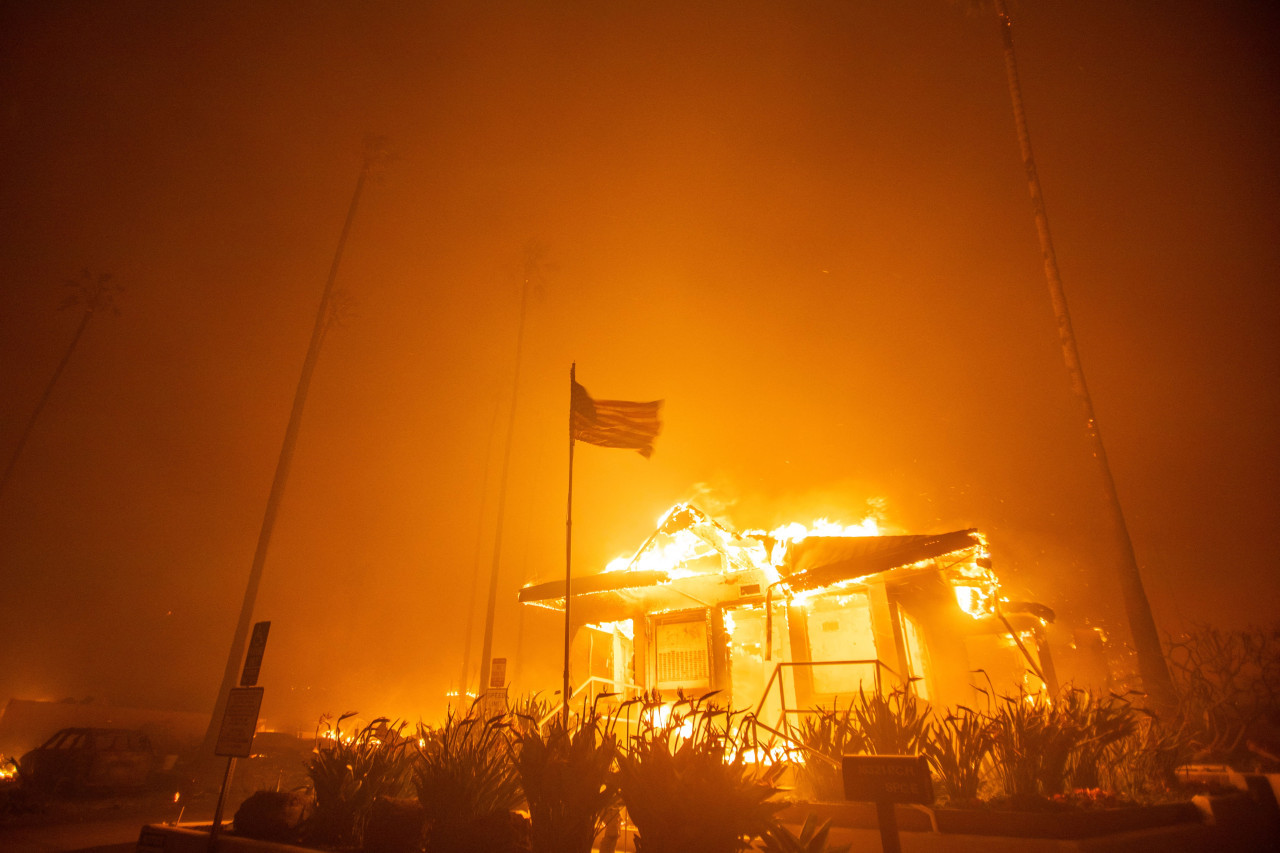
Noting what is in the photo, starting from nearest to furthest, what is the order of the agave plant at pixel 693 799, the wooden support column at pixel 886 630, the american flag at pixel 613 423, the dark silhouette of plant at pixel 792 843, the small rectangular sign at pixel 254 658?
1. the agave plant at pixel 693 799
2. the dark silhouette of plant at pixel 792 843
3. the small rectangular sign at pixel 254 658
4. the american flag at pixel 613 423
5. the wooden support column at pixel 886 630

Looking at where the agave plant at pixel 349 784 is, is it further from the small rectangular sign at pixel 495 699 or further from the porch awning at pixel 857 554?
the porch awning at pixel 857 554

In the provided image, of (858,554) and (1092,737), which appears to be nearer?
(1092,737)

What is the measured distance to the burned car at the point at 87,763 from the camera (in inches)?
537

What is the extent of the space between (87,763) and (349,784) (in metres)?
11.9

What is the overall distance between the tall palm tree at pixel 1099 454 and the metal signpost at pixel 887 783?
10.3 metres

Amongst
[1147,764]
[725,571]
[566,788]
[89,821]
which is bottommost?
[89,821]

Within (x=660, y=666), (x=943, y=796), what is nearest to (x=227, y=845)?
(x=943, y=796)

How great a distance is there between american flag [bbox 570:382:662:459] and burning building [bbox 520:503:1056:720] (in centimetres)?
320

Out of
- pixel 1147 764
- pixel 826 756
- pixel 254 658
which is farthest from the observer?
pixel 1147 764

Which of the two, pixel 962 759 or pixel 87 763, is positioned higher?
pixel 962 759

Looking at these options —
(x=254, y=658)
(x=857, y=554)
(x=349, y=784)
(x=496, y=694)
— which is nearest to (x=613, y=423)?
(x=857, y=554)

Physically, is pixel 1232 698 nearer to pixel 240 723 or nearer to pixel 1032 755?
pixel 1032 755

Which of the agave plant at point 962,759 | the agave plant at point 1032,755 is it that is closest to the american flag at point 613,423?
the agave plant at point 962,759

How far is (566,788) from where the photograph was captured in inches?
224
